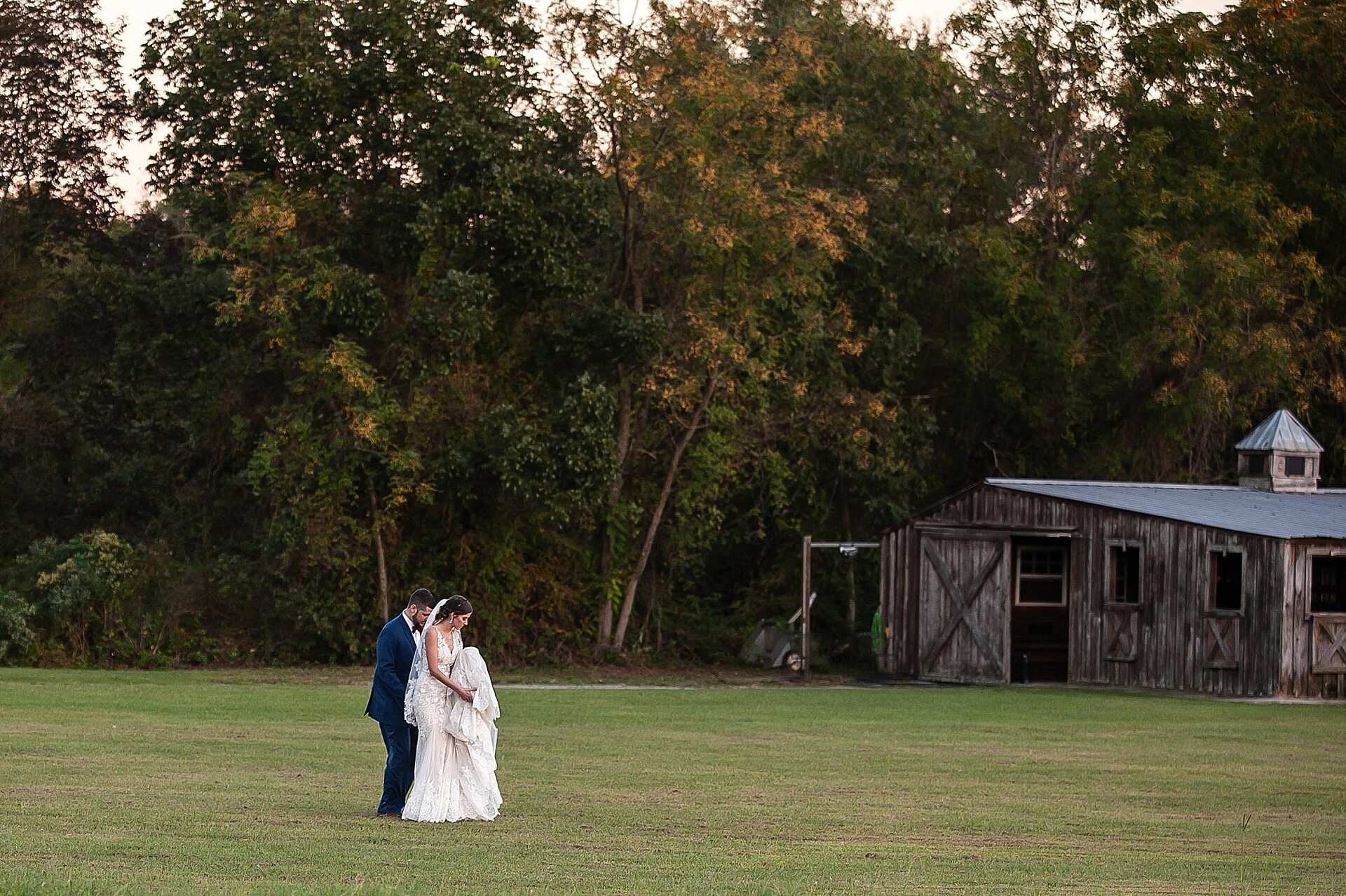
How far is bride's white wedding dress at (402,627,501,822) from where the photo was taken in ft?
39.0

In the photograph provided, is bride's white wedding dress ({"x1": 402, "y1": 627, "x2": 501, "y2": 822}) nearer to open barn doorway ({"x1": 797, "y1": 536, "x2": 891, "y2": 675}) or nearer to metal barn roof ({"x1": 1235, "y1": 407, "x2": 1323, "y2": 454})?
open barn doorway ({"x1": 797, "y1": 536, "x2": 891, "y2": 675})

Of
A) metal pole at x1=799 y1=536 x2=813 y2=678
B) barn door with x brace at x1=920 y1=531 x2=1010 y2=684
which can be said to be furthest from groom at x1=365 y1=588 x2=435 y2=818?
barn door with x brace at x1=920 y1=531 x2=1010 y2=684

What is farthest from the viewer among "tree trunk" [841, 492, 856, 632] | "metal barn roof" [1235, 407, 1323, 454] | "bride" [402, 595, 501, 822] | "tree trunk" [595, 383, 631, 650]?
"tree trunk" [841, 492, 856, 632]

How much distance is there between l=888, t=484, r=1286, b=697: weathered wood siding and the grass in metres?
3.31

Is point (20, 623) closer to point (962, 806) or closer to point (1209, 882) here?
point (962, 806)

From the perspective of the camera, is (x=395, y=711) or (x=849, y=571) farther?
(x=849, y=571)

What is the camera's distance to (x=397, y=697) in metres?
12.2

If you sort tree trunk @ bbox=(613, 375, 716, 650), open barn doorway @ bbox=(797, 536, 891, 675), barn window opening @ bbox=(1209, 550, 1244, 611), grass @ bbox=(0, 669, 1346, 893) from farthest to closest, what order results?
open barn doorway @ bbox=(797, 536, 891, 675) → tree trunk @ bbox=(613, 375, 716, 650) → barn window opening @ bbox=(1209, 550, 1244, 611) → grass @ bbox=(0, 669, 1346, 893)

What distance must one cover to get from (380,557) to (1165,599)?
43.3 feet

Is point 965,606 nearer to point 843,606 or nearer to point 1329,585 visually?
point 1329,585

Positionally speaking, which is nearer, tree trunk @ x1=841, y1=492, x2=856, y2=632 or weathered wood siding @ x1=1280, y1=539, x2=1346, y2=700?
weathered wood siding @ x1=1280, y1=539, x2=1346, y2=700

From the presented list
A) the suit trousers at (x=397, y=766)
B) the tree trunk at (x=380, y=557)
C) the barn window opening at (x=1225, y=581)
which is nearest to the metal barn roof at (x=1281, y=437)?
the barn window opening at (x=1225, y=581)

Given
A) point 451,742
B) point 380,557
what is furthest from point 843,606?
point 451,742

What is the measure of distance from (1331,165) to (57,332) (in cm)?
2565
